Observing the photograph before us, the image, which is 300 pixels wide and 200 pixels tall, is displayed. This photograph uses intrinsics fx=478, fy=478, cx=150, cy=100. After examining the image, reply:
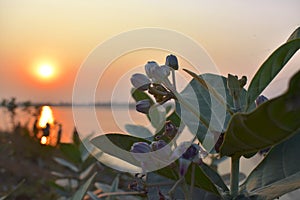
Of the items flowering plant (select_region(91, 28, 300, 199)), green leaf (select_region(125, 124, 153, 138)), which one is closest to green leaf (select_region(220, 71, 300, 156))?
flowering plant (select_region(91, 28, 300, 199))

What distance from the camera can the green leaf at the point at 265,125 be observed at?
0.76 ft

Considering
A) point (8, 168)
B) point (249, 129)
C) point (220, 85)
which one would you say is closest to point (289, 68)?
point (220, 85)

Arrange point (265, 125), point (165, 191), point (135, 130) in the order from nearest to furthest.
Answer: point (265, 125)
point (165, 191)
point (135, 130)

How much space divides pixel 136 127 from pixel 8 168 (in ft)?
5.38

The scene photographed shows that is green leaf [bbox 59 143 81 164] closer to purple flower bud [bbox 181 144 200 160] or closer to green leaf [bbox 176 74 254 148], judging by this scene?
green leaf [bbox 176 74 254 148]

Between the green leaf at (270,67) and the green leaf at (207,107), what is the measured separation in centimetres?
2

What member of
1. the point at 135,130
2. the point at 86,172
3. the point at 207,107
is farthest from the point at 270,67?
the point at 86,172

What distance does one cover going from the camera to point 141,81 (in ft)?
1.16

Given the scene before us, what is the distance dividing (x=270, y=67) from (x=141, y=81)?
0.10m

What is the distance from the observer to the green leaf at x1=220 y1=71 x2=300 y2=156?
0.23 metres

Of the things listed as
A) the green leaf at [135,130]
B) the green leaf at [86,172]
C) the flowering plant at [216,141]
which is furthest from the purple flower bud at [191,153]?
the green leaf at [86,172]

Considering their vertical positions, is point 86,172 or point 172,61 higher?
point 172,61

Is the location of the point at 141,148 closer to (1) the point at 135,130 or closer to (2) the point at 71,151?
(1) the point at 135,130

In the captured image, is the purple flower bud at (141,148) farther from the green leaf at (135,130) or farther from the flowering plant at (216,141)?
the green leaf at (135,130)
